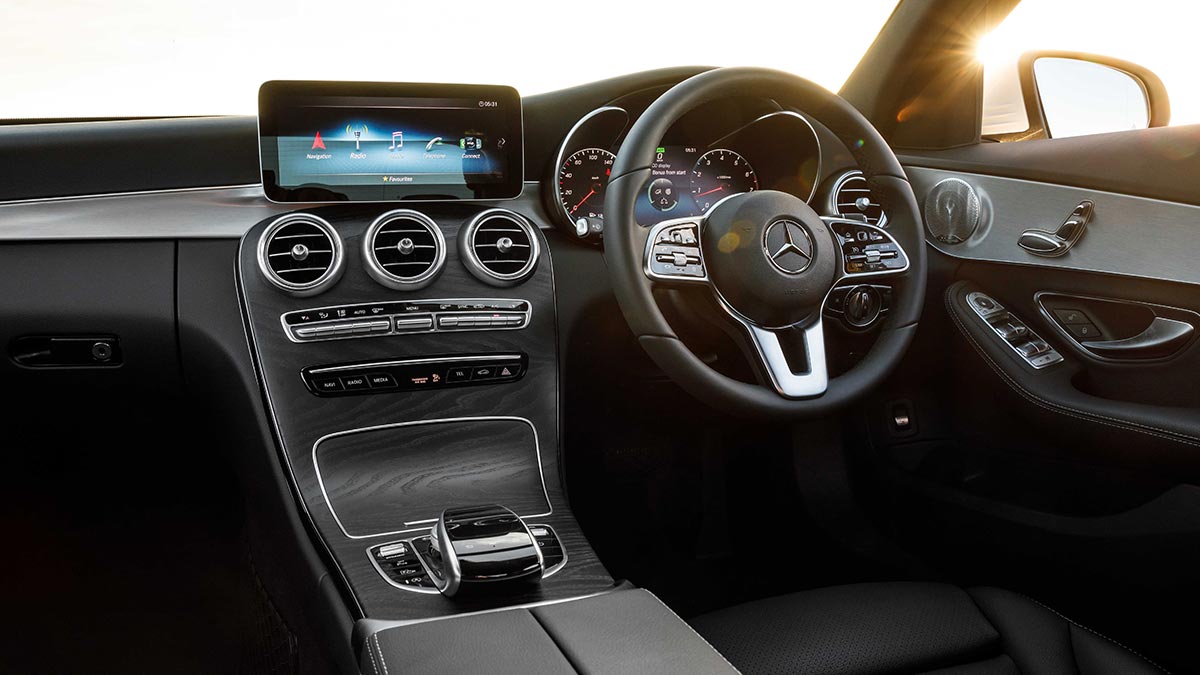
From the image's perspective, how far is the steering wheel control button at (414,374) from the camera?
170 cm

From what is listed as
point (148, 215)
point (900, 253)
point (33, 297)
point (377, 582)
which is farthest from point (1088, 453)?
point (33, 297)

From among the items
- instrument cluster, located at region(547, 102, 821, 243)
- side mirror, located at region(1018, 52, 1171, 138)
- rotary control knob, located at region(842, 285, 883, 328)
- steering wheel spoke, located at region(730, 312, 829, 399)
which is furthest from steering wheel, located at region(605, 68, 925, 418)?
side mirror, located at region(1018, 52, 1171, 138)

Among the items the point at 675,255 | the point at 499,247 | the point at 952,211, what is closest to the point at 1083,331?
the point at 952,211

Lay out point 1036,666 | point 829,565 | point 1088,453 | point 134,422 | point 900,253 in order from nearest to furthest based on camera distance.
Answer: point 1036,666 → point 900,253 → point 1088,453 → point 134,422 → point 829,565

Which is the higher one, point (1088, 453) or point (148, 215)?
point (148, 215)

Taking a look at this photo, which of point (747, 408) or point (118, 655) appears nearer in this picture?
point (747, 408)

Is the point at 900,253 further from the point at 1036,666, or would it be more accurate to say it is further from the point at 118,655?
the point at 118,655

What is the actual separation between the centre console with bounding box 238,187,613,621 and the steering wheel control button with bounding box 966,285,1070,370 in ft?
2.97

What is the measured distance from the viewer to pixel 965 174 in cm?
205

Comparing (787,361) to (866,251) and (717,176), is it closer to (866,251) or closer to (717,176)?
(866,251)

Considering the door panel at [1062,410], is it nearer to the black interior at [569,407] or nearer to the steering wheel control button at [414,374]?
the black interior at [569,407]

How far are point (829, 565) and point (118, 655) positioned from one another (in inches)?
63.7

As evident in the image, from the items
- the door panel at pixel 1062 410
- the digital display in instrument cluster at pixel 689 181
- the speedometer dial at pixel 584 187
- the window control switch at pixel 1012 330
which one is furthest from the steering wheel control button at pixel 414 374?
the window control switch at pixel 1012 330

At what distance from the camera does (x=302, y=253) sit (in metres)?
1.67
